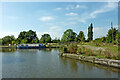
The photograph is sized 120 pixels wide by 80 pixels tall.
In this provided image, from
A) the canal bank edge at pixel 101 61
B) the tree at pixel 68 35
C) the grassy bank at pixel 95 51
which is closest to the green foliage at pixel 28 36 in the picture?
the tree at pixel 68 35

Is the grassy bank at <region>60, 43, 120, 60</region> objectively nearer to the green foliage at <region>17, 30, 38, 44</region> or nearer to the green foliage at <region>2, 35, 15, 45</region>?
the green foliage at <region>17, 30, 38, 44</region>

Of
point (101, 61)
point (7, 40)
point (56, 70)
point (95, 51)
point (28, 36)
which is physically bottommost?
point (56, 70)

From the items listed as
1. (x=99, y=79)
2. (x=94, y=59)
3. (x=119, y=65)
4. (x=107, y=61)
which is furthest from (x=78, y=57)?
(x=99, y=79)

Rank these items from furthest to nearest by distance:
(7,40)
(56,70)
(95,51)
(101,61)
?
(7,40) < (95,51) < (101,61) < (56,70)

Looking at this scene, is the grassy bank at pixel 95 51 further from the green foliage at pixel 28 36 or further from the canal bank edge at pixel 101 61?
the green foliage at pixel 28 36

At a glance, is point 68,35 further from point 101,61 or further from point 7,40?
point 101,61

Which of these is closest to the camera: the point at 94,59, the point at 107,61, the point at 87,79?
the point at 87,79

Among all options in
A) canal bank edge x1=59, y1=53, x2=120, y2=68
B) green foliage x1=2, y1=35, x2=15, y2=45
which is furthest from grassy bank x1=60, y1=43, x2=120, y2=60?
green foliage x1=2, y1=35, x2=15, y2=45

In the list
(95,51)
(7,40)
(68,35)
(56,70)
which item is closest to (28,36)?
(7,40)

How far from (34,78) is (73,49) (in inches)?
384

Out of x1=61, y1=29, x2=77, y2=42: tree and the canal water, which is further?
x1=61, y1=29, x2=77, y2=42: tree

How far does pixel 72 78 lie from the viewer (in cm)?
614

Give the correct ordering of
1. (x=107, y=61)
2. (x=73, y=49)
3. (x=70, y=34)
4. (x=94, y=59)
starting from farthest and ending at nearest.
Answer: (x=70, y=34) → (x=73, y=49) → (x=94, y=59) → (x=107, y=61)

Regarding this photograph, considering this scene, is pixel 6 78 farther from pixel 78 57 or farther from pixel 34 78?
pixel 78 57
